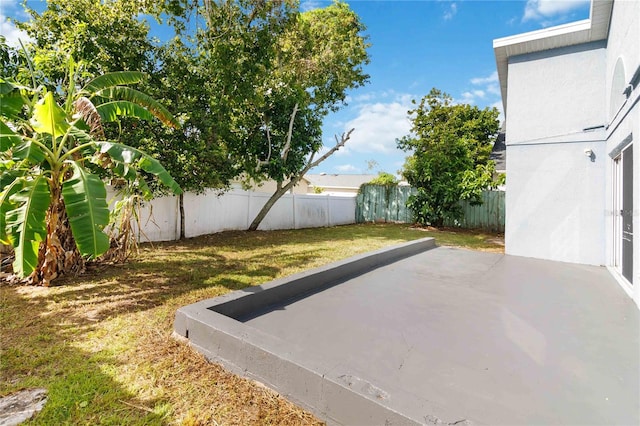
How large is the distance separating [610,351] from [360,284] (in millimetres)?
3139

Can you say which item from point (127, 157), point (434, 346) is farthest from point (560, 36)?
point (127, 157)

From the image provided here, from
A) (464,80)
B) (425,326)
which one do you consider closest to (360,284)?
(425,326)

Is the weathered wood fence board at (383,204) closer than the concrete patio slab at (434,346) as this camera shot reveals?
No

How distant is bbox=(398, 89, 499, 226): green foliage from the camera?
1383 centimetres

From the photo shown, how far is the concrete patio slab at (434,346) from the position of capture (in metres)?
2.11

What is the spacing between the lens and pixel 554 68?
7.29 meters

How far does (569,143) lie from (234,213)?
10380mm

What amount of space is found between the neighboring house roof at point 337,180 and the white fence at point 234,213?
15.5m

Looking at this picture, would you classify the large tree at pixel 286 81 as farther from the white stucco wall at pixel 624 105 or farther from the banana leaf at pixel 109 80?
the white stucco wall at pixel 624 105

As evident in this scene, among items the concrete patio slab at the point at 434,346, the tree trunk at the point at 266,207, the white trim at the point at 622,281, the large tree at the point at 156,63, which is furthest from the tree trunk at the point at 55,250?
the white trim at the point at 622,281

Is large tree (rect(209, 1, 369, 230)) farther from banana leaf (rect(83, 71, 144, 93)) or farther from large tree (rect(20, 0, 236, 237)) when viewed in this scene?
banana leaf (rect(83, 71, 144, 93))

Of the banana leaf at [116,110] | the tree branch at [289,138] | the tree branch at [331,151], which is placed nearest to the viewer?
the banana leaf at [116,110]

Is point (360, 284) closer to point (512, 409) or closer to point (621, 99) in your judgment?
point (512, 409)

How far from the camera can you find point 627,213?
5152mm
